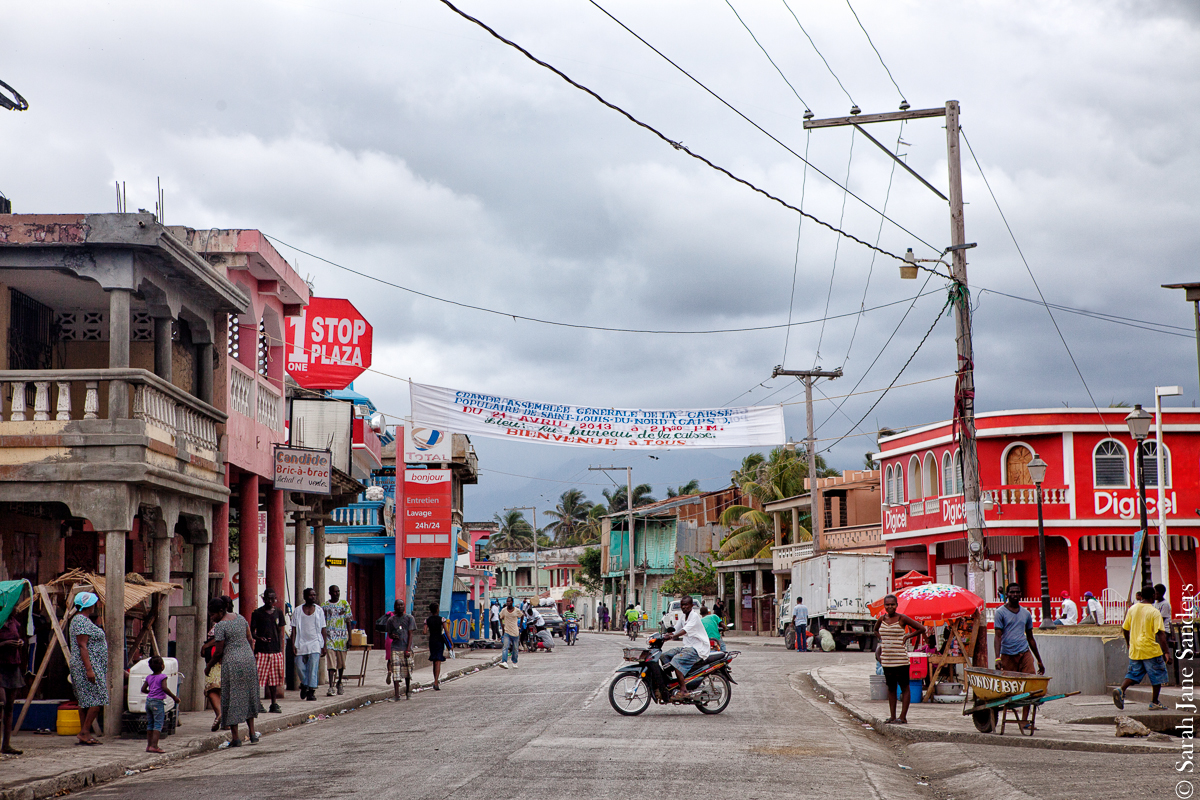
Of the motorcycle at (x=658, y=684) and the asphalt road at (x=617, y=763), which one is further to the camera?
the motorcycle at (x=658, y=684)

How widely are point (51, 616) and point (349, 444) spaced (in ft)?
37.6

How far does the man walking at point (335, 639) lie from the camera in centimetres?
2153

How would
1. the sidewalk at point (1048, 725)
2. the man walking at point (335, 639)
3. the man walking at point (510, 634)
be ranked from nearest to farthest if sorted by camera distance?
the sidewalk at point (1048, 725) < the man walking at point (335, 639) < the man walking at point (510, 634)

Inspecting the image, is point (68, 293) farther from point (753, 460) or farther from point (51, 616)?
point (753, 460)

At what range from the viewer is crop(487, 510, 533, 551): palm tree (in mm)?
129250

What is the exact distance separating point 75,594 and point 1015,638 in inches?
462

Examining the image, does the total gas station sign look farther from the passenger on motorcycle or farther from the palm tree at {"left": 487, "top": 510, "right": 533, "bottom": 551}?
the palm tree at {"left": 487, "top": 510, "right": 533, "bottom": 551}

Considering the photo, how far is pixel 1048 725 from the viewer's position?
14844 millimetres

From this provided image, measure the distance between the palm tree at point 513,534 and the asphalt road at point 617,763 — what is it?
112 m

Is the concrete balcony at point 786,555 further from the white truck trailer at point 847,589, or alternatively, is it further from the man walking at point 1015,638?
A: the man walking at point 1015,638

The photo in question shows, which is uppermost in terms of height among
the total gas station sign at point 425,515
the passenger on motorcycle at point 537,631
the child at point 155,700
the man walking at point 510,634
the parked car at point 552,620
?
the total gas station sign at point 425,515

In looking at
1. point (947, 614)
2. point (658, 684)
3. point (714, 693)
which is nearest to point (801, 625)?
point (947, 614)

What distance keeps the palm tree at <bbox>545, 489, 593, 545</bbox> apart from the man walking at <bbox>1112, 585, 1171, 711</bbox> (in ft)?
375

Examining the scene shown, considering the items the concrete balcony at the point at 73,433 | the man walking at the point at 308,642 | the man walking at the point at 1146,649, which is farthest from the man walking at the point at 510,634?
the man walking at the point at 1146,649
